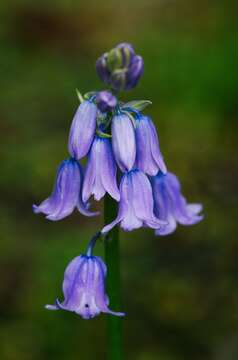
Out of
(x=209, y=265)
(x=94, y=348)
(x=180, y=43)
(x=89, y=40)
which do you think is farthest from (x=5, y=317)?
(x=89, y=40)

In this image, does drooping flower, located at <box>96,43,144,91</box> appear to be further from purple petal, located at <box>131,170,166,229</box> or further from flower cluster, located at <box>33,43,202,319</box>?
purple petal, located at <box>131,170,166,229</box>

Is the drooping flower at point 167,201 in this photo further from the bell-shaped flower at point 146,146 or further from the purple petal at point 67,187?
the purple petal at point 67,187

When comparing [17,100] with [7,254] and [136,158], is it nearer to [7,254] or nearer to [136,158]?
[7,254]

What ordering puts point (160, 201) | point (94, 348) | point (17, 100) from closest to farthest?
point (160, 201) → point (94, 348) → point (17, 100)

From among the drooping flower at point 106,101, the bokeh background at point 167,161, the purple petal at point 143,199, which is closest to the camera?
the drooping flower at point 106,101

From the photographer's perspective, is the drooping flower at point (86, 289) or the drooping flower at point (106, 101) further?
the drooping flower at point (86, 289)

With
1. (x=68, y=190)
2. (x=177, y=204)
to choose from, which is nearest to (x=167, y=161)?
(x=177, y=204)

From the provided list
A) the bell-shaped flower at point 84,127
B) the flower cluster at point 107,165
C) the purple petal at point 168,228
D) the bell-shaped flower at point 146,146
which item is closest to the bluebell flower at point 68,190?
the flower cluster at point 107,165

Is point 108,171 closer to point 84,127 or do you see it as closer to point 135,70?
point 84,127
